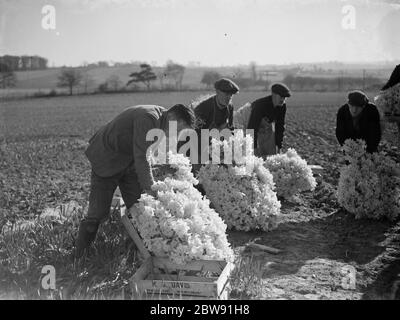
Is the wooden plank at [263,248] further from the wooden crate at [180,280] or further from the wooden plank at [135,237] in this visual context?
the wooden plank at [135,237]

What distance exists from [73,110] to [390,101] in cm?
4309

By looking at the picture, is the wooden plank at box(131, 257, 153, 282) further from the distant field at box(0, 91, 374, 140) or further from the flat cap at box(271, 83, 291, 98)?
the distant field at box(0, 91, 374, 140)

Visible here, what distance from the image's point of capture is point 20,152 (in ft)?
61.7

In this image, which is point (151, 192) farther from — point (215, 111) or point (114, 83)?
point (114, 83)

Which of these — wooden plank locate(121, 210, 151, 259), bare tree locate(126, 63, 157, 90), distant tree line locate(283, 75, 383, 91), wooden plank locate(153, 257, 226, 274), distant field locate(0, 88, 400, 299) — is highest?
bare tree locate(126, 63, 157, 90)

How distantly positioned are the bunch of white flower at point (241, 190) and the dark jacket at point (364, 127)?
5.24ft

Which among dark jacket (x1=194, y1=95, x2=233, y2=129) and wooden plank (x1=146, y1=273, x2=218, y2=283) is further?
dark jacket (x1=194, y1=95, x2=233, y2=129)

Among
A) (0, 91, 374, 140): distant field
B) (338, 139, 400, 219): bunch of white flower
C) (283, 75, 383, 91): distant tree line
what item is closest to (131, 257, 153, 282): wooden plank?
(338, 139, 400, 219): bunch of white flower

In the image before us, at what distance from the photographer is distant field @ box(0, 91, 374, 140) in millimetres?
31422

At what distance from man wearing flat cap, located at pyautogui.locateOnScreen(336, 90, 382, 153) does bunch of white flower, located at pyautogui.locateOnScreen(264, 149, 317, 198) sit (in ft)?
3.16

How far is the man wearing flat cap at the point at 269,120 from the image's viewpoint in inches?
324

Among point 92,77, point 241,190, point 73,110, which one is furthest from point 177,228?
point 92,77

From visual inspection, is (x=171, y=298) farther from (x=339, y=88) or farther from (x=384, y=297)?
(x=339, y=88)

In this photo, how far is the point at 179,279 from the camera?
470 cm
